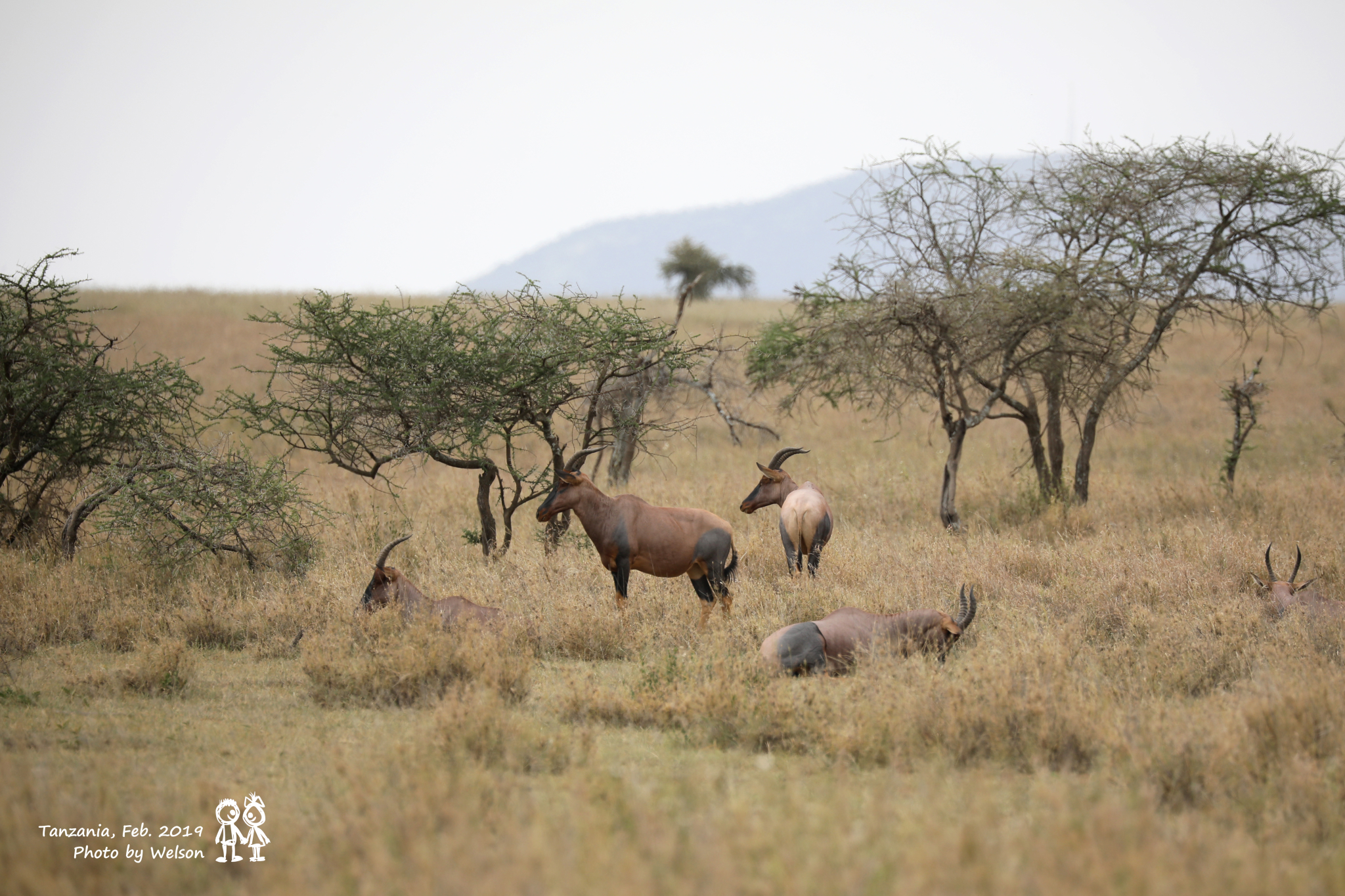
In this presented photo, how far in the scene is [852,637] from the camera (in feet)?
22.4

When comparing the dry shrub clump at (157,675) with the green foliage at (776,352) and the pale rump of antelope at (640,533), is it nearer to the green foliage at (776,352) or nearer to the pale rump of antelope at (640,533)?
the pale rump of antelope at (640,533)

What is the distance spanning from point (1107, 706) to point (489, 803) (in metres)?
3.66

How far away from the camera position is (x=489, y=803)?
4.43 m

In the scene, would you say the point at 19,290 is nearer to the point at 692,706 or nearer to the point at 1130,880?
the point at 692,706

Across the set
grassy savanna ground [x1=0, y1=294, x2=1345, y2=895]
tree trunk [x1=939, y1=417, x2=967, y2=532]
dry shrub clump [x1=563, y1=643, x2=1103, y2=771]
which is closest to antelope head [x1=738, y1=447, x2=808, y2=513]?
grassy savanna ground [x1=0, y1=294, x2=1345, y2=895]

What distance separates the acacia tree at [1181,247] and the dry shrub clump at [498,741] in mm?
9775

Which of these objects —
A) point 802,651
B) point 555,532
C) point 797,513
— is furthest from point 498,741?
point 555,532

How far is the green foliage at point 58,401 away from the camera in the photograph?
34.9 feet

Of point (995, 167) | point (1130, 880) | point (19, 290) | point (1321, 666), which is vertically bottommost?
point (1321, 666)

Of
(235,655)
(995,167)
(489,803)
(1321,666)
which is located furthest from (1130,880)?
(995,167)

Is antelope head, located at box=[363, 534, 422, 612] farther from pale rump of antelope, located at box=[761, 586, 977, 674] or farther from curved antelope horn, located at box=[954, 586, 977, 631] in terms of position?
curved antelope horn, located at box=[954, 586, 977, 631]

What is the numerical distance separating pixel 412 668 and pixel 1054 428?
36.9 ft

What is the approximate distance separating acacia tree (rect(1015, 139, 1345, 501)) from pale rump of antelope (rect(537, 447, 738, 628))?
715 cm

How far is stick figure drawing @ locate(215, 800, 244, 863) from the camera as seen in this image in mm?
3941
